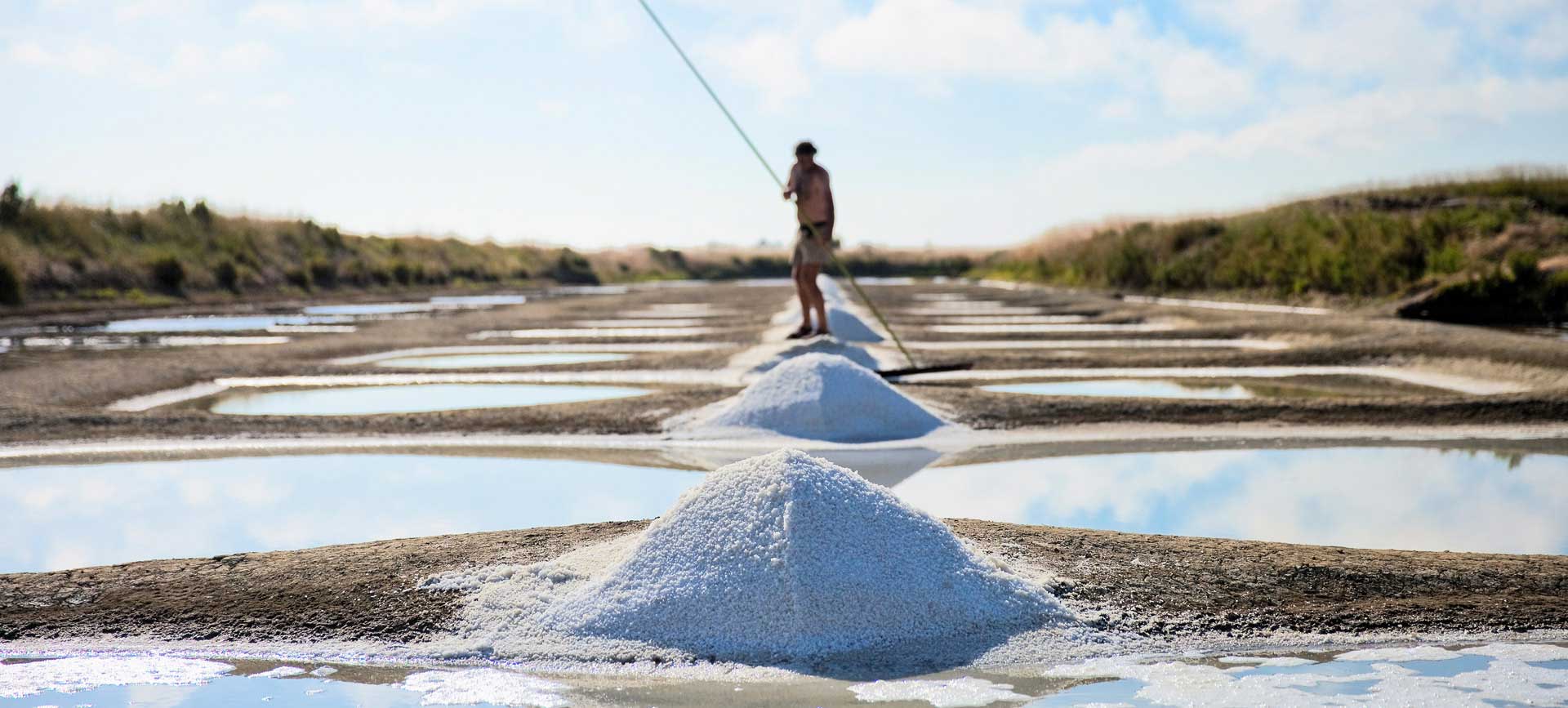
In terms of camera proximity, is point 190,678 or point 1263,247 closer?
point 190,678

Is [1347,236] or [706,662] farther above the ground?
[1347,236]

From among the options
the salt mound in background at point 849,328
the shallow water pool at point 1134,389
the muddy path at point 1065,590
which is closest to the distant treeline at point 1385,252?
the salt mound in background at point 849,328

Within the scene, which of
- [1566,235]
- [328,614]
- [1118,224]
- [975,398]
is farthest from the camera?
[1118,224]

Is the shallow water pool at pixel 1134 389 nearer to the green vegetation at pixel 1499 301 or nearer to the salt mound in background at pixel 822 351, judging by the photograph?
the salt mound in background at pixel 822 351

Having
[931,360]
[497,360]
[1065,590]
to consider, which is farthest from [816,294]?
[1065,590]

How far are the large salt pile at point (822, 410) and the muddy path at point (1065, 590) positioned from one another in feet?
6.88

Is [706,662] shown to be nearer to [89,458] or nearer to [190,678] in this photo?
[190,678]

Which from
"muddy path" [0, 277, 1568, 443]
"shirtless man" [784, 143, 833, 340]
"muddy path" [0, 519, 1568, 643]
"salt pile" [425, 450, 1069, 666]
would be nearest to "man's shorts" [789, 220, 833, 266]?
"shirtless man" [784, 143, 833, 340]

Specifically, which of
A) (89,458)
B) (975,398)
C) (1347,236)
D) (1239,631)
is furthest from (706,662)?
(1347,236)

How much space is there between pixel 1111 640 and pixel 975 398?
3.89 meters

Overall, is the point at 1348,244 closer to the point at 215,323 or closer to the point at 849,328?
the point at 849,328

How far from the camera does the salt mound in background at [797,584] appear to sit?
2611 millimetres

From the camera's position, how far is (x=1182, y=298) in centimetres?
1919

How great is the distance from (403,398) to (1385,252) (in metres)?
11.6
